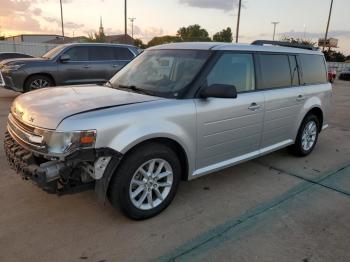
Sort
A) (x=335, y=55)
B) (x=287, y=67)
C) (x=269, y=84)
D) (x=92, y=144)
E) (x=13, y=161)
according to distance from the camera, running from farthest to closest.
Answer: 1. (x=335, y=55)
2. (x=287, y=67)
3. (x=269, y=84)
4. (x=13, y=161)
5. (x=92, y=144)

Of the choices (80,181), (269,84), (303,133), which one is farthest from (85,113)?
(303,133)

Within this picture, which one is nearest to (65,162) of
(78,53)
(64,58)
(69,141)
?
(69,141)

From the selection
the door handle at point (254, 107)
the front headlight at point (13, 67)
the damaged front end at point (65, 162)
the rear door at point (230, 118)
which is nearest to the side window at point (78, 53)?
the front headlight at point (13, 67)

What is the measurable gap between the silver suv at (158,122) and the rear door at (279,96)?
15 mm

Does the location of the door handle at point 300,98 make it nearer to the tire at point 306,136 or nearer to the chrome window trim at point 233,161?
the tire at point 306,136

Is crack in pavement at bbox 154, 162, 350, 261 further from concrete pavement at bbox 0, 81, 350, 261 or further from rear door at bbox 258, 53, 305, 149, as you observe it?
rear door at bbox 258, 53, 305, 149

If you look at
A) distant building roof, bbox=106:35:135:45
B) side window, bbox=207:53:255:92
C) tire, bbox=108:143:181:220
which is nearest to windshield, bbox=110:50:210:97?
side window, bbox=207:53:255:92

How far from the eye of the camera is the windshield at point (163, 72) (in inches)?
148

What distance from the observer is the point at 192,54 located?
4.02 meters

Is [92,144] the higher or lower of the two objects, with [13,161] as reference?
higher

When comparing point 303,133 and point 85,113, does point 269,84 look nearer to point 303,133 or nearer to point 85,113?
point 303,133

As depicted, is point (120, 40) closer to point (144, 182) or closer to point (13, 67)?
point (13, 67)

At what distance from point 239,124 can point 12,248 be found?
2.68 meters

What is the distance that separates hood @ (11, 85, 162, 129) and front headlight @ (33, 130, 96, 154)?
0.10 m
